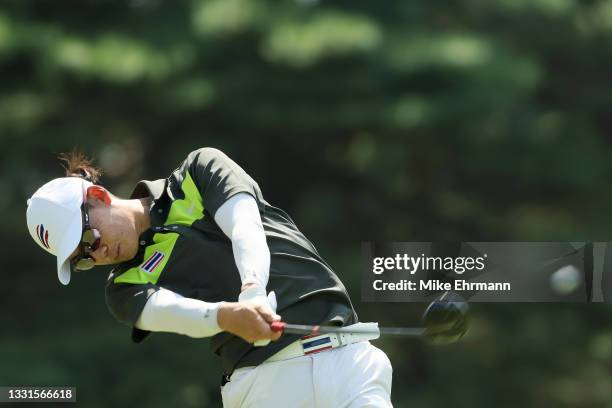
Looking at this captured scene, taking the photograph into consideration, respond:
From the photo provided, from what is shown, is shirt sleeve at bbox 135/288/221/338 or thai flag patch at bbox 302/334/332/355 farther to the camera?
thai flag patch at bbox 302/334/332/355

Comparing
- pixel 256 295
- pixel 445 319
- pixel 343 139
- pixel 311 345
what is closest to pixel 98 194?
pixel 256 295

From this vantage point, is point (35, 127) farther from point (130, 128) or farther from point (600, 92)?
point (600, 92)

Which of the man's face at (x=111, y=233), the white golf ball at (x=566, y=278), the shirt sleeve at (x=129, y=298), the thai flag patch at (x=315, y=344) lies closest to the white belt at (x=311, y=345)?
the thai flag patch at (x=315, y=344)

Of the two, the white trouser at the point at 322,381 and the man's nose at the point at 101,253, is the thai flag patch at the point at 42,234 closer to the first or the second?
the man's nose at the point at 101,253

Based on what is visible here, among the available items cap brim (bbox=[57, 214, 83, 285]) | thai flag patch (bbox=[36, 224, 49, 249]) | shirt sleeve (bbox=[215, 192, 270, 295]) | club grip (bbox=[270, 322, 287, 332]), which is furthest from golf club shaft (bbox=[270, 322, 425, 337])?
thai flag patch (bbox=[36, 224, 49, 249])

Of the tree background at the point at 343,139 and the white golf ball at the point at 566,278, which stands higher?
the tree background at the point at 343,139

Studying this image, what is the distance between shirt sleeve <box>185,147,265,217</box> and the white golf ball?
6.19 feet

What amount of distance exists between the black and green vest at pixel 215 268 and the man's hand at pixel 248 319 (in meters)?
0.22

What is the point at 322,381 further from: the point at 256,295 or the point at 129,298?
the point at 129,298

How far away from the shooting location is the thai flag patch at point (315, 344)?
365cm

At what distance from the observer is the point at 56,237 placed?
3732 mm

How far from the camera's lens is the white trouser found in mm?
3609

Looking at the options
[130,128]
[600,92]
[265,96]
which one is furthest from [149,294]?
[600,92]

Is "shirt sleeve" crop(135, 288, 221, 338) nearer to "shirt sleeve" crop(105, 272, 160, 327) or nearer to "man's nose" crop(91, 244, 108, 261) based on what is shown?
"shirt sleeve" crop(105, 272, 160, 327)
